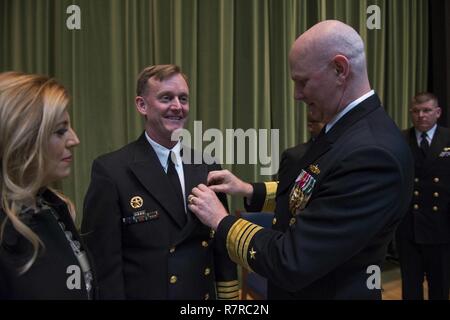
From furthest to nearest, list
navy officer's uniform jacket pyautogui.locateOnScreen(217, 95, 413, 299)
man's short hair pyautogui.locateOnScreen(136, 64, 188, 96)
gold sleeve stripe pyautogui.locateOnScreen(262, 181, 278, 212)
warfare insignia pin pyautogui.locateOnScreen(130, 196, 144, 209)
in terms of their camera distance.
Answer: gold sleeve stripe pyautogui.locateOnScreen(262, 181, 278, 212) → man's short hair pyautogui.locateOnScreen(136, 64, 188, 96) → warfare insignia pin pyautogui.locateOnScreen(130, 196, 144, 209) → navy officer's uniform jacket pyautogui.locateOnScreen(217, 95, 413, 299)

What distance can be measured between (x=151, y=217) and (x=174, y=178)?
17 cm

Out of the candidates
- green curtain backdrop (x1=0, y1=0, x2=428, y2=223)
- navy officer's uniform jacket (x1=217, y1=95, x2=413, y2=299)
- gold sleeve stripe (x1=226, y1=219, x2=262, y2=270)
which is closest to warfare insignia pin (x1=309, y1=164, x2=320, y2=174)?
navy officer's uniform jacket (x1=217, y1=95, x2=413, y2=299)

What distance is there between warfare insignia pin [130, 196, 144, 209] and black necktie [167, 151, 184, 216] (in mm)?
128

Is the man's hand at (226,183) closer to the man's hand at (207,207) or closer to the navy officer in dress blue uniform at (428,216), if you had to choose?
the man's hand at (207,207)

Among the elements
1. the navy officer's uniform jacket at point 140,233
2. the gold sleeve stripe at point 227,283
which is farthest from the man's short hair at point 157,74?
the gold sleeve stripe at point 227,283

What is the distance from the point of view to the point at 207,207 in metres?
1.30

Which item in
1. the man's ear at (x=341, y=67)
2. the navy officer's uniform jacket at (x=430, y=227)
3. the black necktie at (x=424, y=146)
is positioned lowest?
the navy officer's uniform jacket at (x=430, y=227)

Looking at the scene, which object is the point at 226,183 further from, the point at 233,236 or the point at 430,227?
the point at 430,227

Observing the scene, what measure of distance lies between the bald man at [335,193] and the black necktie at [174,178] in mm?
215

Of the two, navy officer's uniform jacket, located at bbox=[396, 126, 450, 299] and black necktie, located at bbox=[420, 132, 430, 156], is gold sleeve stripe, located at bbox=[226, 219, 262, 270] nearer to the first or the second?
navy officer's uniform jacket, located at bbox=[396, 126, 450, 299]

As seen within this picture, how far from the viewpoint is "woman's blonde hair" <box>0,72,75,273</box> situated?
0.91 m

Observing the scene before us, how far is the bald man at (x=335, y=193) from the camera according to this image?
1.02 meters

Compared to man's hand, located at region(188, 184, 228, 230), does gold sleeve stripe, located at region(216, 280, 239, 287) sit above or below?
below
